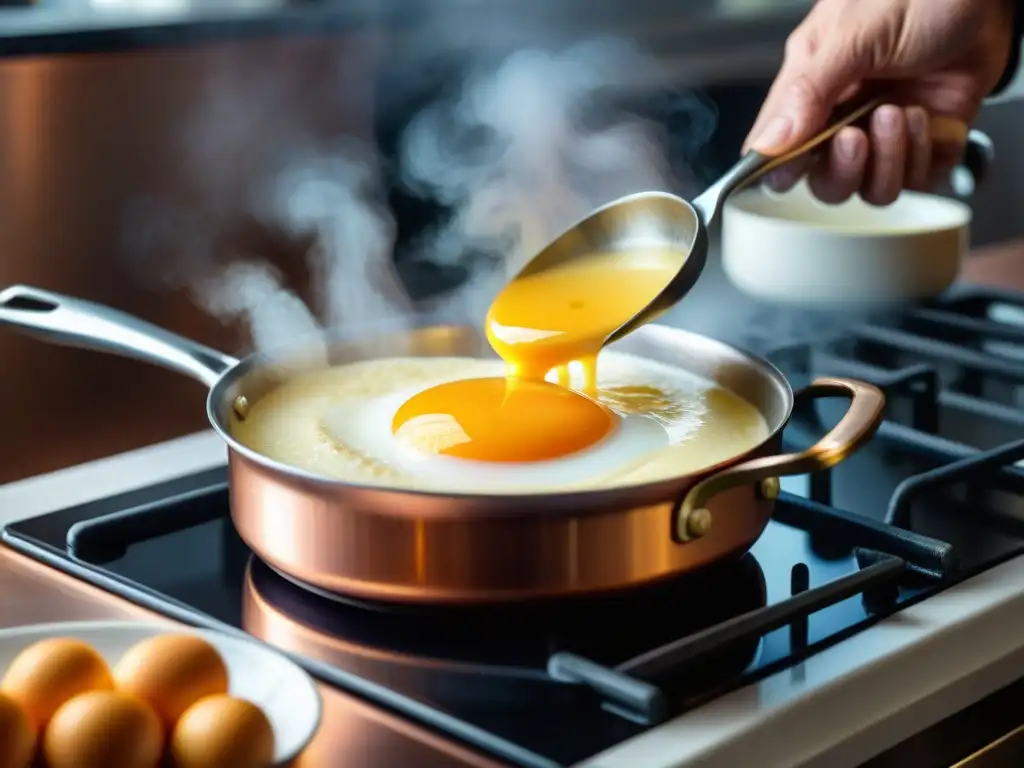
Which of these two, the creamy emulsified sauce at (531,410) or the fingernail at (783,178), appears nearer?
the creamy emulsified sauce at (531,410)

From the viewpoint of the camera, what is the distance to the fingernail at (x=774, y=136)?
1381 mm

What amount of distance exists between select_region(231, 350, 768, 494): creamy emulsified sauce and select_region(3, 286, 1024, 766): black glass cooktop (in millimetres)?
71

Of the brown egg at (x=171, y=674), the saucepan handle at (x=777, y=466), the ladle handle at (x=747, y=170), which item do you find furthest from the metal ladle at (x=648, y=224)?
the brown egg at (x=171, y=674)

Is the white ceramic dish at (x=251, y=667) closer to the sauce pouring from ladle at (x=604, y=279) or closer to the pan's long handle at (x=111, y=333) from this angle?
the pan's long handle at (x=111, y=333)

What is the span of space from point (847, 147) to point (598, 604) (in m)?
0.79

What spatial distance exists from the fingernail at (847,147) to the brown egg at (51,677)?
1.04 metres

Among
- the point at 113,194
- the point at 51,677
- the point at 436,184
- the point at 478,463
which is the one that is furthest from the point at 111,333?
the point at 436,184

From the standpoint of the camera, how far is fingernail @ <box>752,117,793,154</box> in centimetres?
138

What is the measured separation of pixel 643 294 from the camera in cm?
123

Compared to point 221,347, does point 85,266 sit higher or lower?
higher

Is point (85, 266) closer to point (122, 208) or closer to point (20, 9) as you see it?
point (122, 208)

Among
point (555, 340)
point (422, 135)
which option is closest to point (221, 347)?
point (422, 135)

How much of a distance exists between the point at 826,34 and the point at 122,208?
98 cm

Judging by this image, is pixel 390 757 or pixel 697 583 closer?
pixel 390 757
